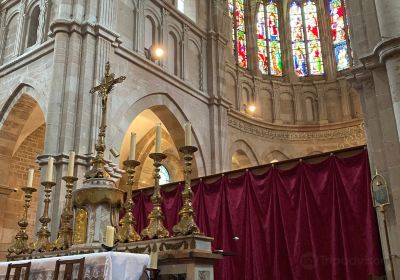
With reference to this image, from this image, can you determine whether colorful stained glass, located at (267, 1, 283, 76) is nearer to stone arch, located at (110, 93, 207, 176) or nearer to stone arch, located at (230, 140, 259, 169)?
stone arch, located at (230, 140, 259, 169)

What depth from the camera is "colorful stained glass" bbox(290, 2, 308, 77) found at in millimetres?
21516

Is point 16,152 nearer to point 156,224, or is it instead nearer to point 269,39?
point 156,224

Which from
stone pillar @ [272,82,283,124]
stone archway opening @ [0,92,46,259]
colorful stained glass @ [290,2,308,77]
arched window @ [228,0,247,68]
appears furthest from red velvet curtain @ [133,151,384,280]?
colorful stained glass @ [290,2,308,77]

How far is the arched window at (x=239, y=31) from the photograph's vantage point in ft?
67.3

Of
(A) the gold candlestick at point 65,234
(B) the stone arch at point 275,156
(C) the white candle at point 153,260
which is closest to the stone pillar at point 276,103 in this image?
(B) the stone arch at point 275,156

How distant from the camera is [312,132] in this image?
65.6 feet

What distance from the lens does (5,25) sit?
49.3 ft

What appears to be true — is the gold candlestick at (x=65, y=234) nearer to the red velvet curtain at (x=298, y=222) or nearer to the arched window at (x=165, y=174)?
the red velvet curtain at (x=298, y=222)

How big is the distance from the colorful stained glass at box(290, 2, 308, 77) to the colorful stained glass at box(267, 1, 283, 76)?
2.39 ft

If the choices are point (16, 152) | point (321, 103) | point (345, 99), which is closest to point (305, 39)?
point (321, 103)

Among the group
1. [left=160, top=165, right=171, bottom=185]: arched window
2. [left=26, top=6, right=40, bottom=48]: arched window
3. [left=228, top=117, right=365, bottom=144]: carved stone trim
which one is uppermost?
[left=26, top=6, right=40, bottom=48]: arched window

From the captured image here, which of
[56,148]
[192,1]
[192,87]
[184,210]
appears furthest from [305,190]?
[192,1]

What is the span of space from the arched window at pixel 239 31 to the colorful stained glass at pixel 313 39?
331 cm

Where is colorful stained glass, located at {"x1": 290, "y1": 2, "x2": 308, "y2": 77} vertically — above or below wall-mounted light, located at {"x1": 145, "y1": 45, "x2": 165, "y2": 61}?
above
